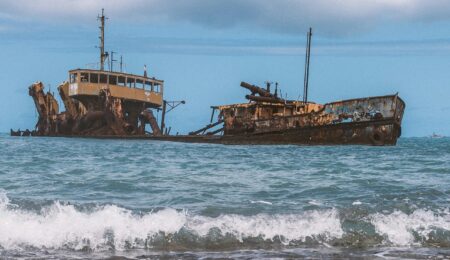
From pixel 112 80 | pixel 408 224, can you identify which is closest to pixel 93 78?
pixel 112 80

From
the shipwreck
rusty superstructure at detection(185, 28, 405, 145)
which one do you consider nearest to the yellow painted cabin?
the shipwreck

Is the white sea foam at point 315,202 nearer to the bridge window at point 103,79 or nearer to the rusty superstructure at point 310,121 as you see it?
the rusty superstructure at point 310,121

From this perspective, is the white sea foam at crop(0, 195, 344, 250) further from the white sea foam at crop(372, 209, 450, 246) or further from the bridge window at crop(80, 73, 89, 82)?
the bridge window at crop(80, 73, 89, 82)

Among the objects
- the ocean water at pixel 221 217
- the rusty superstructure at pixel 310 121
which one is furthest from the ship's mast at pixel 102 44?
the ocean water at pixel 221 217

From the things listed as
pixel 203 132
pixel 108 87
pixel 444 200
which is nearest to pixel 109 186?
pixel 444 200

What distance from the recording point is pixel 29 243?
6.73 m

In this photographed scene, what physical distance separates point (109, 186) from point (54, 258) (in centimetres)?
512

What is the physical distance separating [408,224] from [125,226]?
3.53 m

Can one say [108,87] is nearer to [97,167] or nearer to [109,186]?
[97,167]

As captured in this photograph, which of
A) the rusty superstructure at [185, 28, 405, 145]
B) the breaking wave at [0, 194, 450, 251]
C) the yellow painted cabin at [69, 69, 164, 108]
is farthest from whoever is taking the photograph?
the yellow painted cabin at [69, 69, 164, 108]

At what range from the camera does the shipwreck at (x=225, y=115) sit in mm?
28688

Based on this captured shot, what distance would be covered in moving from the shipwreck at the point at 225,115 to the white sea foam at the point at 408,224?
20.7 meters

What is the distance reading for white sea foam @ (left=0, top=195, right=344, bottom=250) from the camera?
688cm

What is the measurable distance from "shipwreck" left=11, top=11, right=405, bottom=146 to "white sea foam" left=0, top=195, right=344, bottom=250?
69.9ft
